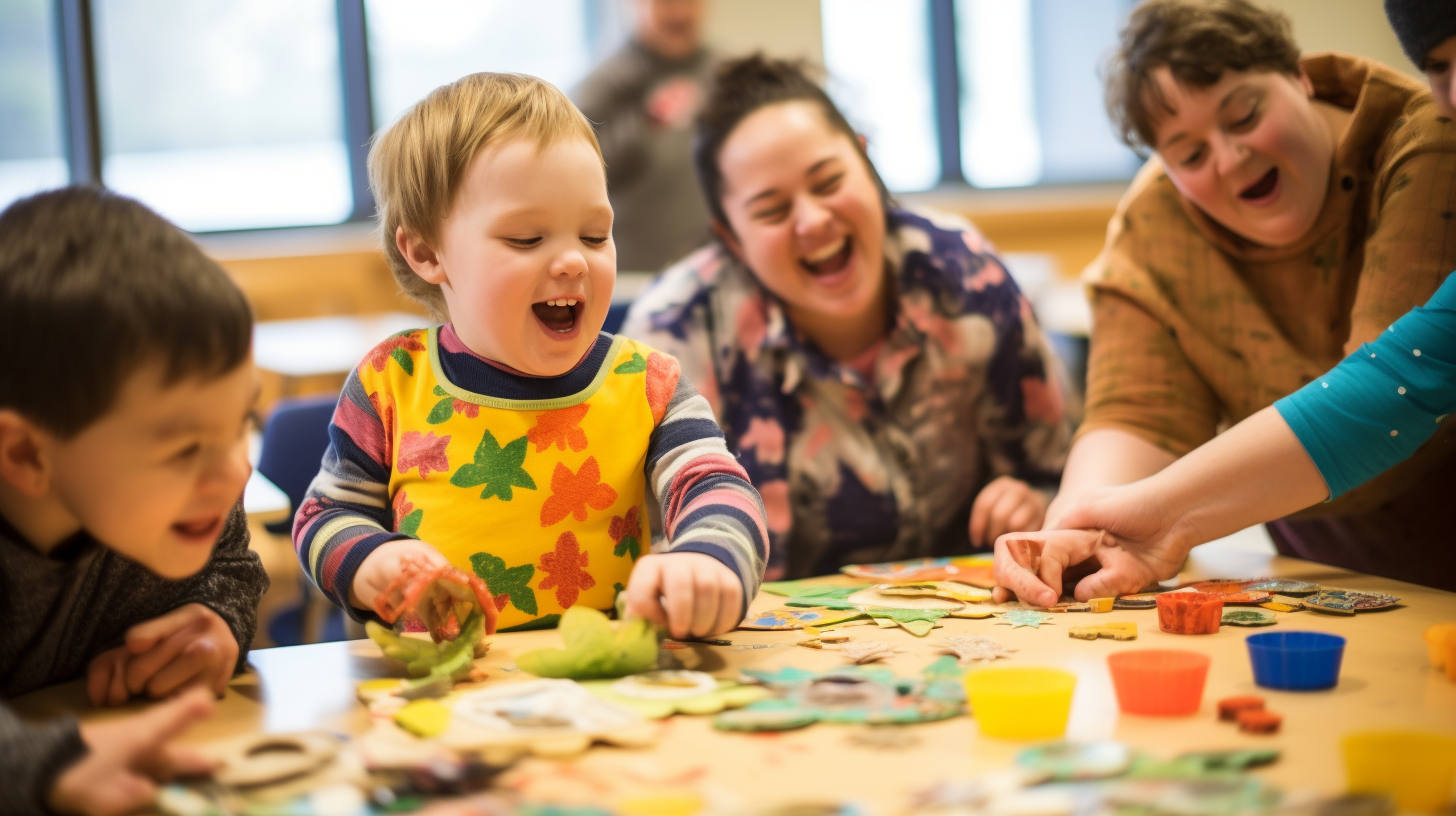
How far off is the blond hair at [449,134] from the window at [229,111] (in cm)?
459

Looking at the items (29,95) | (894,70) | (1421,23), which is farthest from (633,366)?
(894,70)

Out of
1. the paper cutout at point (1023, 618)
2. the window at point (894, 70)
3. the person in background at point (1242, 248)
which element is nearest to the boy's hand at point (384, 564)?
the paper cutout at point (1023, 618)

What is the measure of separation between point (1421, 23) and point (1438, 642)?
586 mm

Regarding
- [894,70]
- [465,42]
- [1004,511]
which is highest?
[465,42]

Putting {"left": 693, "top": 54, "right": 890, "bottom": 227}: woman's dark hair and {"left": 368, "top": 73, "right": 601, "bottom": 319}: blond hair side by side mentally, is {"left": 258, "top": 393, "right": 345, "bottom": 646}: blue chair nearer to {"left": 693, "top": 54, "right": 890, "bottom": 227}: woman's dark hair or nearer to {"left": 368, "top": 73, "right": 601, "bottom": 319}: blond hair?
{"left": 368, "top": 73, "right": 601, "bottom": 319}: blond hair

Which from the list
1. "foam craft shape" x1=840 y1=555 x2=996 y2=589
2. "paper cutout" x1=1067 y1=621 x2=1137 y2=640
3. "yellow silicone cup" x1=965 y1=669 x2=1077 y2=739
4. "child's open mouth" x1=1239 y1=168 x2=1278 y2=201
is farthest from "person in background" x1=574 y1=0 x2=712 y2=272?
A: "yellow silicone cup" x1=965 y1=669 x2=1077 y2=739

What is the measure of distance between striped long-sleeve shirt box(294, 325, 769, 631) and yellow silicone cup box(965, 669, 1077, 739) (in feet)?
1.23

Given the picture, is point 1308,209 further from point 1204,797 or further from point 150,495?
point 150,495

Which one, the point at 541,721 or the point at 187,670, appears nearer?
the point at 541,721

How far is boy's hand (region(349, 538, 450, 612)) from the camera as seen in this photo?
100 centimetres

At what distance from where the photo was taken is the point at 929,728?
789 mm

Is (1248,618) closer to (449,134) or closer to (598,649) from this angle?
(598,649)

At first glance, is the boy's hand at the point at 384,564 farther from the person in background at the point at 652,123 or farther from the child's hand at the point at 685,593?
the person in background at the point at 652,123

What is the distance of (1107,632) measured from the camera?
1.01m
